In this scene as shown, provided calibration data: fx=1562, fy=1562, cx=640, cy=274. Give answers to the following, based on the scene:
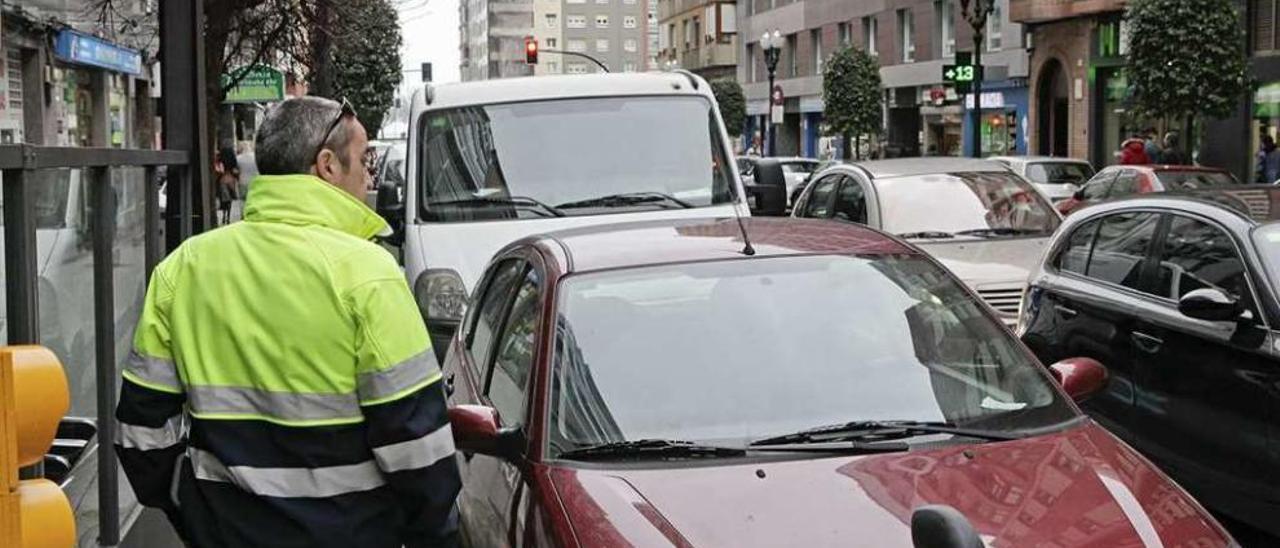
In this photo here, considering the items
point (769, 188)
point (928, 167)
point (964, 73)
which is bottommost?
point (769, 188)

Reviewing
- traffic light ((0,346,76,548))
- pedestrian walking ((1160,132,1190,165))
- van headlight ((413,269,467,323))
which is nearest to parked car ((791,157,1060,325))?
van headlight ((413,269,467,323))

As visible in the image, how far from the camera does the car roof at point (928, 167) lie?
41.6ft

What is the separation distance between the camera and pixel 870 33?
55031mm

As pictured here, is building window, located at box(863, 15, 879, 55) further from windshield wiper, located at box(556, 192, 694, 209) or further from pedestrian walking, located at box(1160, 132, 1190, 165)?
windshield wiper, located at box(556, 192, 694, 209)

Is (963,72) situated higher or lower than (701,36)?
lower

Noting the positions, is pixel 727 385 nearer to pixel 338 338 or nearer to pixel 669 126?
pixel 338 338

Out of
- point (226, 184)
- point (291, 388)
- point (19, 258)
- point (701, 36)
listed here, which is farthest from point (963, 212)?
point (701, 36)

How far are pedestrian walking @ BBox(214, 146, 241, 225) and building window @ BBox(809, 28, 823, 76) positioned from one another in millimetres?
35549

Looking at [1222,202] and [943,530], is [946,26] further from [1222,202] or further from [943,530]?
[943,530]

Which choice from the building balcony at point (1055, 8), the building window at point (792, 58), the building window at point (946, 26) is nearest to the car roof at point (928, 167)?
the building balcony at point (1055, 8)

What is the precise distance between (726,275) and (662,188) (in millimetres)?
5140

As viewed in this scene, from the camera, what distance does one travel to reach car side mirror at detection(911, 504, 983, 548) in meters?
2.96

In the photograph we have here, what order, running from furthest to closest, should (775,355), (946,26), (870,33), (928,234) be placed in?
1. (870,33)
2. (946,26)
3. (928,234)
4. (775,355)

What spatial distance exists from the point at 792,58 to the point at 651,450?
6098 cm
